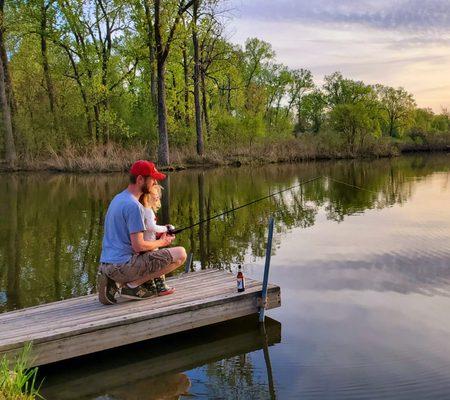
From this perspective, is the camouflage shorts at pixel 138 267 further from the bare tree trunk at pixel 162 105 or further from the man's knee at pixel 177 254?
the bare tree trunk at pixel 162 105

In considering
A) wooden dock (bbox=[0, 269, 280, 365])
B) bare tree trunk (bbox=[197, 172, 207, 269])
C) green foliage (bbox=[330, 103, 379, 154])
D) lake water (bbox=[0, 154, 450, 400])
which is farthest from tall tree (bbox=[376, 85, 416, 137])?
wooden dock (bbox=[0, 269, 280, 365])

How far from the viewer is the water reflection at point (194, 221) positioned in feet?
25.8

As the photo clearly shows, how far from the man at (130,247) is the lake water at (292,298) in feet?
2.43

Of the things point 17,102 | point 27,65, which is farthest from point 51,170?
point 27,65

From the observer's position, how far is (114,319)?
17.0 feet

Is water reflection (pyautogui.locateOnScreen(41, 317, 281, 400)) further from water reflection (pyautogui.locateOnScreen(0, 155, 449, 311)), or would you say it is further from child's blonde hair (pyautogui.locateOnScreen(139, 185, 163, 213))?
water reflection (pyautogui.locateOnScreen(0, 155, 449, 311))

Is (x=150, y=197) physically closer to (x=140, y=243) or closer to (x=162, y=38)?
(x=140, y=243)

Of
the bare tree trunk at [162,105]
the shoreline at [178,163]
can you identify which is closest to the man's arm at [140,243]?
the bare tree trunk at [162,105]

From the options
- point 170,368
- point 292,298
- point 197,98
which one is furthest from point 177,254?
point 197,98

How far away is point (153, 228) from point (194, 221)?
7414 mm

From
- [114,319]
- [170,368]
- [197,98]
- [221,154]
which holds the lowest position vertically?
[170,368]

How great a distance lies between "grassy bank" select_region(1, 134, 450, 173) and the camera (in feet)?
99.8

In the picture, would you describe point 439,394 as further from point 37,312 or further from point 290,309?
point 37,312

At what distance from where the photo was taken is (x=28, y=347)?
14.2 feet
